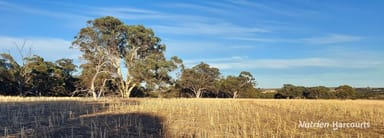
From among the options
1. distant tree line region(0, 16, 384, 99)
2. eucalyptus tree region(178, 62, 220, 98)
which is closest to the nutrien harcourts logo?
distant tree line region(0, 16, 384, 99)

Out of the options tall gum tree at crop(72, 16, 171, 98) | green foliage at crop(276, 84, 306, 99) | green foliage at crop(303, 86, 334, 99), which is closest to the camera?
tall gum tree at crop(72, 16, 171, 98)

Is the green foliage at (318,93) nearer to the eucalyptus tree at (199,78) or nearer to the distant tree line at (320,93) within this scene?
the distant tree line at (320,93)

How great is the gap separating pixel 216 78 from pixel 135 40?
19812 millimetres

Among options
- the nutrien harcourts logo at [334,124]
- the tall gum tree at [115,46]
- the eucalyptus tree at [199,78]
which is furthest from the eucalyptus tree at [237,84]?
the nutrien harcourts logo at [334,124]

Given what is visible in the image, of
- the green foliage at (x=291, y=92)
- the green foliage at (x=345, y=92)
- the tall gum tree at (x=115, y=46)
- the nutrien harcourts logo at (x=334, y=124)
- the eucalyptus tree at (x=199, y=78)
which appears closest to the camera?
the nutrien harcourts logo at (x=334, y=124)

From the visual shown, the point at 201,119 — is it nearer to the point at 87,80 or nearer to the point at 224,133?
the point at 224,133

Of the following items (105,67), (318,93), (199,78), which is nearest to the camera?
(105,67)

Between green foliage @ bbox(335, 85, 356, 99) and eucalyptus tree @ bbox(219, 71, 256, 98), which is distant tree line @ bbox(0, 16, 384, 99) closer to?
eucalyptus tree @ bbox(219, 71, 256, 98)

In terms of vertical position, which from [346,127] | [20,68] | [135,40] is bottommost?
[346,127]

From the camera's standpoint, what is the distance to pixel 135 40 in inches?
1615

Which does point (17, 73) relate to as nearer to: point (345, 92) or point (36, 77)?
point (36, 77)

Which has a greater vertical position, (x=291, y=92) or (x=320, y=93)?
(x=291, y=92)

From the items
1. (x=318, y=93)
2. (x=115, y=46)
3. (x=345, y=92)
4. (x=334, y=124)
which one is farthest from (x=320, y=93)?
(x=334, y=124)

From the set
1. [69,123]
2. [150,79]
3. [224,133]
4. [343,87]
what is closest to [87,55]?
[150,79]
